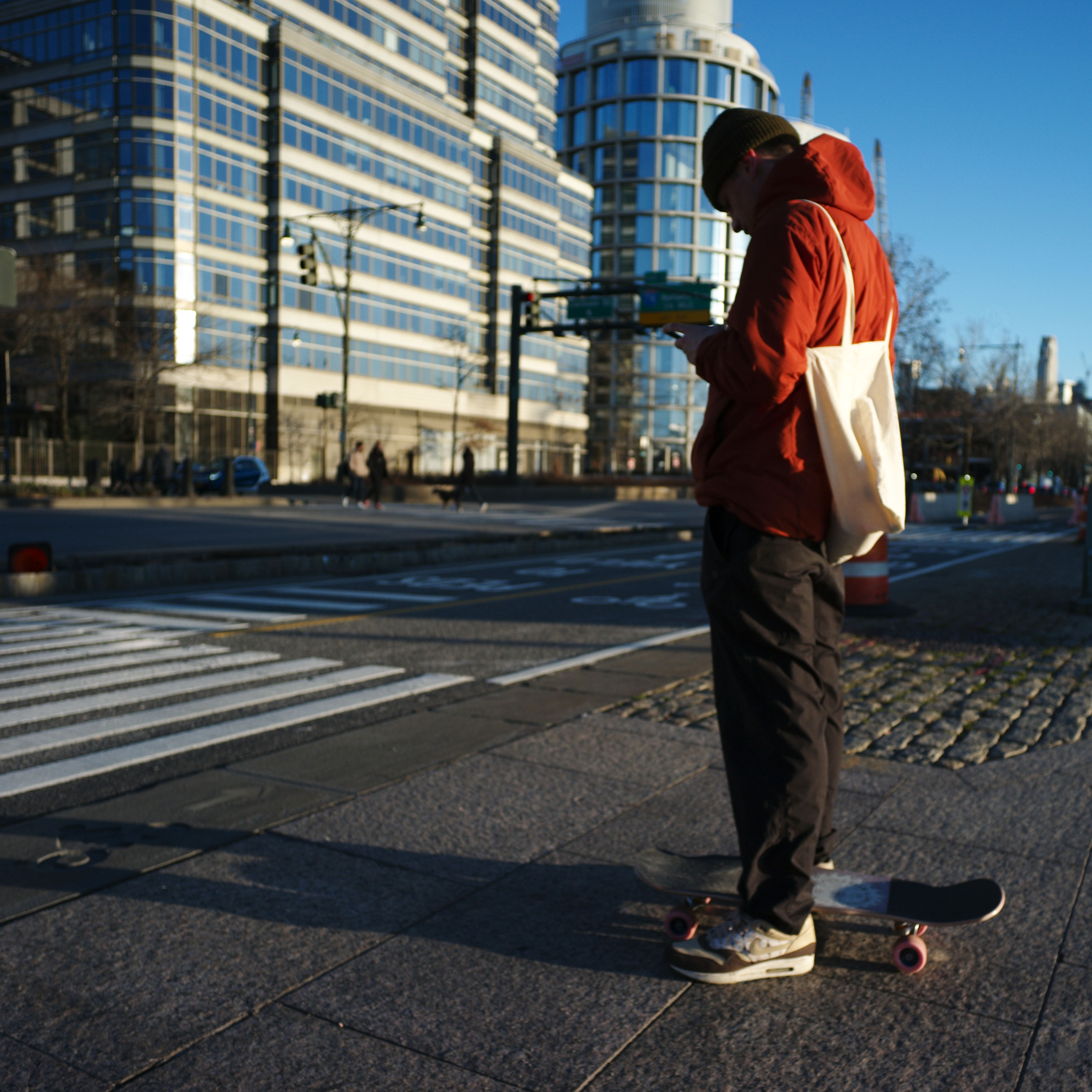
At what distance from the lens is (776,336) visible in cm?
241

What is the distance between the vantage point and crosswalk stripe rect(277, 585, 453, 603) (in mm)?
10727

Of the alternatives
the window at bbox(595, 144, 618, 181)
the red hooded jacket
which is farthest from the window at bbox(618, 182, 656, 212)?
the red hooded jacket

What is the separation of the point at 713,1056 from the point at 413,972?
742 millimetres

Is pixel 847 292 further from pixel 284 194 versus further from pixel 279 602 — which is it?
pixel 284 194

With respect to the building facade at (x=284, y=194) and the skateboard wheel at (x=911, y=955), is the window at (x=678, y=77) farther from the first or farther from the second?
the skateboard wheel at (x=911, y=955)

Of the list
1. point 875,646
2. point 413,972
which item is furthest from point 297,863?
point 875,646

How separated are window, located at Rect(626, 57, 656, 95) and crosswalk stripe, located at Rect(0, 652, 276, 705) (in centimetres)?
10816

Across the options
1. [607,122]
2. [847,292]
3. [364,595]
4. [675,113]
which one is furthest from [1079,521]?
[607,122]

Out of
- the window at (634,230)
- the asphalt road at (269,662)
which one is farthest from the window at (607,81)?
the asphalt road at (269,662)

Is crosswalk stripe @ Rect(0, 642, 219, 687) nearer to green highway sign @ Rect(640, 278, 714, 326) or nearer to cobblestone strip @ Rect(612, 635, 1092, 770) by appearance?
cobblestone strip @ Rect(612, 635, 1092, 770)

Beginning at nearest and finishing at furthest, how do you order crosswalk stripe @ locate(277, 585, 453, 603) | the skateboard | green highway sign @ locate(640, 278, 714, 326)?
the skateboard
crosswalk stripe @ locate(277, 585, 453, 603)
green highway sign @ locate(640, 278, 714, 326)

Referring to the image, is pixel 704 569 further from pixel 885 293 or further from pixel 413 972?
pixel 413 972

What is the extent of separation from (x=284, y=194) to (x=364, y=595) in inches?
2073

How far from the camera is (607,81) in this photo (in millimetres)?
107188
